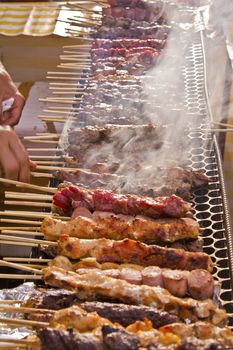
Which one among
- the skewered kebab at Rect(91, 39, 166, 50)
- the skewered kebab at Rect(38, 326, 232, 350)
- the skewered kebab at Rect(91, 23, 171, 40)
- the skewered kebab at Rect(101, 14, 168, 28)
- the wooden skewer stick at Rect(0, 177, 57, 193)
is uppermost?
the skewered kebab at Rect(101, 14, 168, 28)

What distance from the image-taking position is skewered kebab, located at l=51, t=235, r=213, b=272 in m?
4.11

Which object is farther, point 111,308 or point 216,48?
point 216,48

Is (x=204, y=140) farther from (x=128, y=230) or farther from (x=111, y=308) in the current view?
(x=111, y=308)

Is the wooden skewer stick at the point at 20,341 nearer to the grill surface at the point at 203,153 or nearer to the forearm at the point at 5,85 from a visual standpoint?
the grill surface at the point at 203,153

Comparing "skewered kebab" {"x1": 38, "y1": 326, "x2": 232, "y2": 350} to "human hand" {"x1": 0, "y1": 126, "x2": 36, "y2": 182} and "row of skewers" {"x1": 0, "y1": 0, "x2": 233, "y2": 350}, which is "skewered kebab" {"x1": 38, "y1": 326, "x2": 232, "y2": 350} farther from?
"human hand" {"x1": 0, "y1": 126, "x2": 36, "y2": 182}

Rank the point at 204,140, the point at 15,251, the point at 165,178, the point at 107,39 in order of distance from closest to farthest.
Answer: the point at 165,178, the point at 204,140, the point at 15,251, the point at 107,39

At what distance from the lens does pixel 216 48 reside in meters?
8.12

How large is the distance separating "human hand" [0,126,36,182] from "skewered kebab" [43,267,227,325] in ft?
4.26

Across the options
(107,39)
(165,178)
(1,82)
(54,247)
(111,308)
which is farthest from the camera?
(107,39)

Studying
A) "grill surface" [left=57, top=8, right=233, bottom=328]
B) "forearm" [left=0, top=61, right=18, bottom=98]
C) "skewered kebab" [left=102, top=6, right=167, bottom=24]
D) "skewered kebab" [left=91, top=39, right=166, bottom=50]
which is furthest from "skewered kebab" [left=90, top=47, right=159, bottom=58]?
"forearm" [left=0, top=61, right=18, bottom=98]

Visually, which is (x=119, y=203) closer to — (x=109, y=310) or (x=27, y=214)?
(x=27, y=214)

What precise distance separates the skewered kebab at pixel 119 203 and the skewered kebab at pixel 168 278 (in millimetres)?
672

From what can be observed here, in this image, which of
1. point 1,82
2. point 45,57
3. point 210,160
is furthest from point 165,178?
point 45,57

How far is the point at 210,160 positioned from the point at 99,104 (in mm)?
1683
